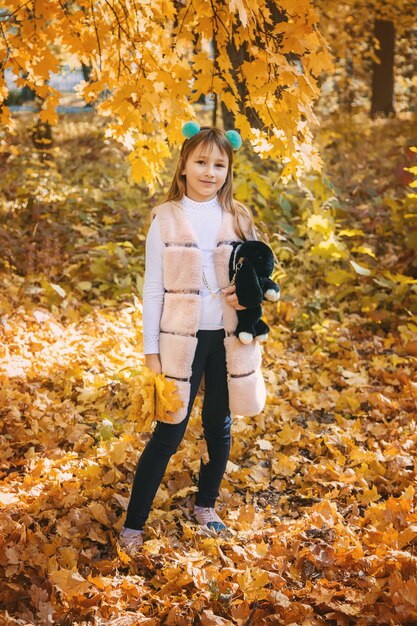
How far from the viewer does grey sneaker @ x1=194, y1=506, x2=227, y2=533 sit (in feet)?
10.2

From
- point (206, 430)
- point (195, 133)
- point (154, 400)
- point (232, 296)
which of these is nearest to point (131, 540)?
point (206, 430)

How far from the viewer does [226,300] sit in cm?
271

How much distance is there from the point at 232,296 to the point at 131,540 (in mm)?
1292

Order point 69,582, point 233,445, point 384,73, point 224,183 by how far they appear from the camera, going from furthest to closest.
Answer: point 384,73
point 233,445
point 224,183
point 69,582

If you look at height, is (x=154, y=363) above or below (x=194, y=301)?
below

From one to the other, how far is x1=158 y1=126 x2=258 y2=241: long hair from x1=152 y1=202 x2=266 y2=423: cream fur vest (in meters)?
0.09

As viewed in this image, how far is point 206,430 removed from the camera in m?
2.99

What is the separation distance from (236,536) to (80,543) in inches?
31.0

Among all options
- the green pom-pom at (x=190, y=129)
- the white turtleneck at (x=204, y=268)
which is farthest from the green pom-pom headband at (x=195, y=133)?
the white turtleneck at (x=204, y=268)

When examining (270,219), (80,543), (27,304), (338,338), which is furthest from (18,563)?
(270,219)

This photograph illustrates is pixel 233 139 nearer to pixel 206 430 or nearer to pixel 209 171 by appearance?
pixel 209 171

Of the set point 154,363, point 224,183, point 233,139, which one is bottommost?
point 154,363

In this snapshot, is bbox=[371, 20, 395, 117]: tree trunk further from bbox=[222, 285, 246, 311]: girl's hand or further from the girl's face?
bbox=[222, 285, 246, 311]: girl's hand

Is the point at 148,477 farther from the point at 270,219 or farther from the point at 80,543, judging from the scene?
the point at 270,219
